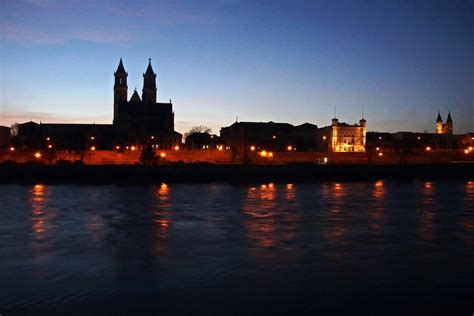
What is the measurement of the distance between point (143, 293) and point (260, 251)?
5.44m

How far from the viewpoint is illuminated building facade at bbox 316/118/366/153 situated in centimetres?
12444

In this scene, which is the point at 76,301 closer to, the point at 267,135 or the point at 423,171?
the point at 423,171

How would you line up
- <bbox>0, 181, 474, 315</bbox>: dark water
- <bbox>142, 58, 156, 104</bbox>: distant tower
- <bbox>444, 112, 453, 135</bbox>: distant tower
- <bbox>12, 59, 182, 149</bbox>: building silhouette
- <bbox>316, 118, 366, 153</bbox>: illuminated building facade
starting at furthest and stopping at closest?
<bbox>444, 112, 453, 135</bbox>: distant tower, <bbox>142, 58, 156, 104</bbox>: distant tower, <bbox>316, 118, 366, 153</bbox>: illuminated building facade, <bbox>12, 59, 182, 149</bbox>: building silhouette, <bbox>0, 181, 474, 315</bbox>: dark water

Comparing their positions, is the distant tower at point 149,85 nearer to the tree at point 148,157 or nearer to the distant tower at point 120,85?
the distant tower at point 120,85

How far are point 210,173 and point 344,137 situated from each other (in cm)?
7326

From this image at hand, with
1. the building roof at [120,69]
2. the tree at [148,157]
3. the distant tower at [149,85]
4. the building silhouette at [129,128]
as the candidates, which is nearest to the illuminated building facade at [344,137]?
the building silhouette at [129,128]

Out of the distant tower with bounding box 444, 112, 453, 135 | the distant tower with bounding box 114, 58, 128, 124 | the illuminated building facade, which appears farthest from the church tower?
the distant tower with bounding box 114, 58, 128, 124

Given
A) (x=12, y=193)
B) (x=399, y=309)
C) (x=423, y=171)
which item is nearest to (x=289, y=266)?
(x=399, y=309)

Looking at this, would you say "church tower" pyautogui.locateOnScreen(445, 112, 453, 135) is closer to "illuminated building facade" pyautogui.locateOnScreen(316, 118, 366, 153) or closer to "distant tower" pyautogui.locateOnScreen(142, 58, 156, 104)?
"illuminated building facade" pyautogui.locateOnScreen(316, 118, 366, 153)

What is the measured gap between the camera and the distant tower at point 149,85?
140375 mm

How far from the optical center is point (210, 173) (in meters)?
58.6

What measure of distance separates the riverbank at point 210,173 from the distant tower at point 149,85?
3199 inches

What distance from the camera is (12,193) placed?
126 feet

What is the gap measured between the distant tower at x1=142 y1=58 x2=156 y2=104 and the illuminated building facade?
47.6 meters
